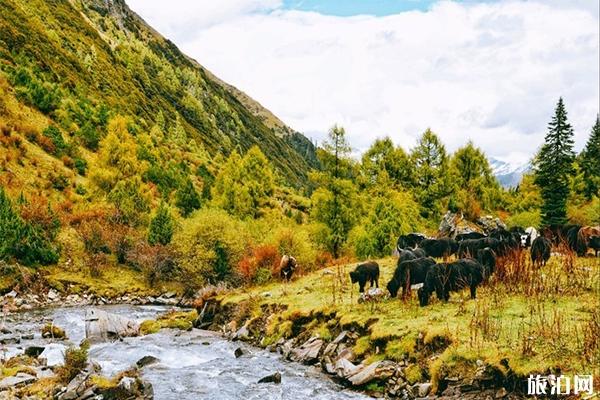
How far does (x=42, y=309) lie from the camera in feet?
123

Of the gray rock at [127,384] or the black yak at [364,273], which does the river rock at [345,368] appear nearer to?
the black yak at [364,273]

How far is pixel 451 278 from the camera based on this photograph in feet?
66.4

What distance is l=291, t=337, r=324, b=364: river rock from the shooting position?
20.5 metres

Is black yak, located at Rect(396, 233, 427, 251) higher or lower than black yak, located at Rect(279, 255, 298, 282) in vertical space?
higher

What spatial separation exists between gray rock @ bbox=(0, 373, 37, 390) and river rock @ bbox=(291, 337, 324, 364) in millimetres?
9739

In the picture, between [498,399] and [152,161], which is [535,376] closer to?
[498,399]

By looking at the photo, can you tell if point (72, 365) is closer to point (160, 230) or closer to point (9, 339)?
Answer: point (9, 339)

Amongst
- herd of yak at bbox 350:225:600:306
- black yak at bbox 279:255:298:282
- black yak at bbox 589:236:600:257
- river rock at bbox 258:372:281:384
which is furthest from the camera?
black yak at bbox 279:255:298:282

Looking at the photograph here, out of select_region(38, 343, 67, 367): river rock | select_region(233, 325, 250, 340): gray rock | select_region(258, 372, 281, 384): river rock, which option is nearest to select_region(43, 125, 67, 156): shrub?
select_region(38, 343, 67, 367): river rock

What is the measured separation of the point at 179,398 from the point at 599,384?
12017mm

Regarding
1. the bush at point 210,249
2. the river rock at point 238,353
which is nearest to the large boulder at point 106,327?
Answer: the river rock at point 238,353

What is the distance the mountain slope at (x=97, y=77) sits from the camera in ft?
264

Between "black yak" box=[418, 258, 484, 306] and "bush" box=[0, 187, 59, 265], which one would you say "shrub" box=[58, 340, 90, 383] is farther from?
"bush" box=[0, 187, 59, 265]

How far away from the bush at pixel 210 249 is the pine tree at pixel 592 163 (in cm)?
5167
